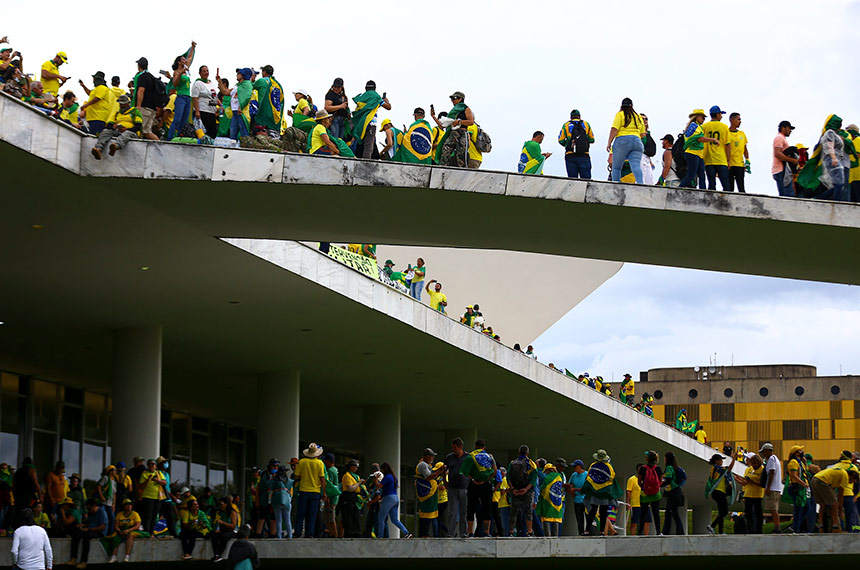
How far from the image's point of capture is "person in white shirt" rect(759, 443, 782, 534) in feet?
48.5

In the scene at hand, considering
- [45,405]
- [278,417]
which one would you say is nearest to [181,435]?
[45,405]

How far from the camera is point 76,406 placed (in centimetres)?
2758

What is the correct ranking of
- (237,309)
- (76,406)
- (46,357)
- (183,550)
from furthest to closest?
(76,406) < (46,357) < (237,309) < (183,550)

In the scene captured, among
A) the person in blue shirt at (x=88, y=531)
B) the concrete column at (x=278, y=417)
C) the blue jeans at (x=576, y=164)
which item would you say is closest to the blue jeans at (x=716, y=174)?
the blue jeans at (x=576, y=164)

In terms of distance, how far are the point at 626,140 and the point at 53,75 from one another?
7.34m

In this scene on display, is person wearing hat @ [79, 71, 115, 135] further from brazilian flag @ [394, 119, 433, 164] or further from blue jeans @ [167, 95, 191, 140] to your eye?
brazilian flag @ [394, 119, 433, 164]

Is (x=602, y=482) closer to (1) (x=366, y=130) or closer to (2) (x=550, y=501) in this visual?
(2) (x=550, y=501)

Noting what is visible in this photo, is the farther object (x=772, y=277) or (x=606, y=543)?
(x=772, y=277)

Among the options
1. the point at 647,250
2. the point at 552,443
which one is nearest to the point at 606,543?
the point at 647,250

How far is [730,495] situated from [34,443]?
15678mm

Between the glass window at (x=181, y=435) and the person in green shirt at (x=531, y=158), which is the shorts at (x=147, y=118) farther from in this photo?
the glass window at (x=181, y=435)

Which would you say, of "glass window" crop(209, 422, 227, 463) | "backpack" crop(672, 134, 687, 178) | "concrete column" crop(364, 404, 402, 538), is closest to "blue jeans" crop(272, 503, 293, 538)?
"backpack" crop(672, 134, 687, 178)

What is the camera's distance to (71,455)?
26859 mm

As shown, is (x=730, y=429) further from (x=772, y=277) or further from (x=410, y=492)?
(x=772, y=277)
